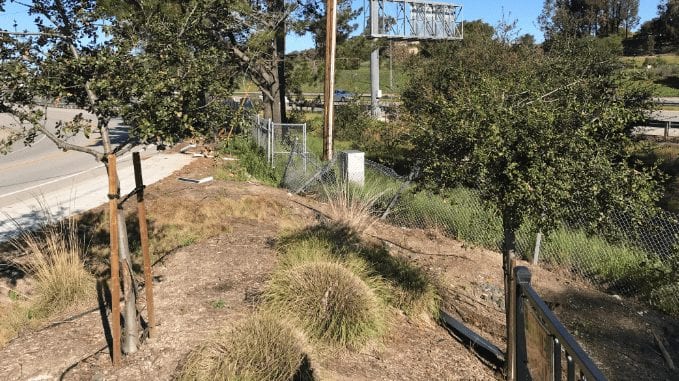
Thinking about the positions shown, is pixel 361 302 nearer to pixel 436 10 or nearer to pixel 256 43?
pixel 256 43

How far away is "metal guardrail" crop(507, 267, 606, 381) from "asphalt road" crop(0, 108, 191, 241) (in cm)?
657

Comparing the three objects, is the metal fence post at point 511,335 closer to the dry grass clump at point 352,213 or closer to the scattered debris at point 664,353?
the scattered debris at point 664,353

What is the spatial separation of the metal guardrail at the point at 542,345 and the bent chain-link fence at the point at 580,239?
64.8 inches

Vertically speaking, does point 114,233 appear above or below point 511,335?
above

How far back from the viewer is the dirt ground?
4.65 meters

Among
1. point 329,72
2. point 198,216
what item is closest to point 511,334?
point 198,216

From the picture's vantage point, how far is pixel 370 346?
5.33 metres

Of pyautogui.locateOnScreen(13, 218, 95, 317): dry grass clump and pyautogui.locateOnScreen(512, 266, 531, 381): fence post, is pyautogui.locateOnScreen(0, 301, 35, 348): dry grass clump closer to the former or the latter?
pyautogui.locateOnScreen(13, 218, 95, 317): dry grass clump

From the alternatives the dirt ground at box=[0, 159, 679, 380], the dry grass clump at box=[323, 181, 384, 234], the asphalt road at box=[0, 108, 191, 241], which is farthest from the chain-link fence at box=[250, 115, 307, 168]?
the dirt ground at box=[0, 159, 679, 380]

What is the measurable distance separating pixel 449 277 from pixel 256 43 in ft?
38.8

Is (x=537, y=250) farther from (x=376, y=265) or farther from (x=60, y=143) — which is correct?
(x=60, y=143)

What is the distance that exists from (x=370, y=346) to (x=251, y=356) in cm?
146

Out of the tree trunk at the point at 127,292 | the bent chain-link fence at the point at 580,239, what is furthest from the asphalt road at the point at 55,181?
the bent chain-link fence at the point at 580,239

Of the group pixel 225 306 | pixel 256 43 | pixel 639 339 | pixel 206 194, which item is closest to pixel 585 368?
pixel 225 306
